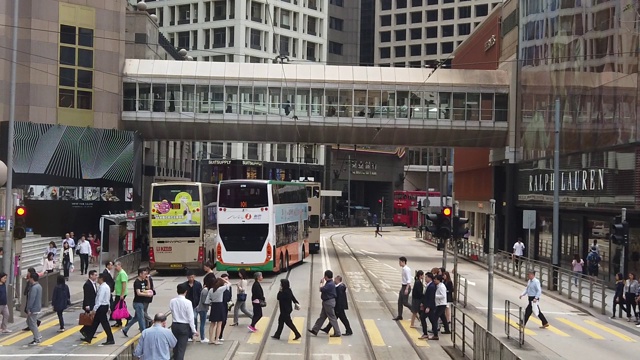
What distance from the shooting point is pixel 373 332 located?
20.6 meters

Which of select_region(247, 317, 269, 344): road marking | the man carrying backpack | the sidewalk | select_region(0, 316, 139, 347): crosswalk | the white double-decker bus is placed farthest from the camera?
the man carrying backpack

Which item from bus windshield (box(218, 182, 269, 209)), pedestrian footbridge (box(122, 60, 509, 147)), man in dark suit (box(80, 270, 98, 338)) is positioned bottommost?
man in dark suit (box(80, 270, 98, 338))

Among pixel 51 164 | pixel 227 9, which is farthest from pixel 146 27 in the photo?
pixel 227 9

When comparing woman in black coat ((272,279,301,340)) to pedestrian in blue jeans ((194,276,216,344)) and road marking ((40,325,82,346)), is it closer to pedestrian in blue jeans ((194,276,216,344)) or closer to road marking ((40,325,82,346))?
pedestrian in blue jeans ((194,276,216,344))

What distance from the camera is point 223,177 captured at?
8538 centimetres

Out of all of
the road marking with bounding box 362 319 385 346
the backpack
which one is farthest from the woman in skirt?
the backpack

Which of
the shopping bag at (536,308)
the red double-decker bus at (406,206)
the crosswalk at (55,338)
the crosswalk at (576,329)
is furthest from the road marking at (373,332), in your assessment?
the red double-decker bus at (406,206)

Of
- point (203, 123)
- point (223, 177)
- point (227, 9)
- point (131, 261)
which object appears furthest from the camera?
point (227, 9)

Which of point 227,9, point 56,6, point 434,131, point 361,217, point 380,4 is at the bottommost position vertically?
point 361,217

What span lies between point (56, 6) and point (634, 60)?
2908cm

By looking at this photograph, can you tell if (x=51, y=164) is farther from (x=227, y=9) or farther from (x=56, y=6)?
(x=227, y=9)

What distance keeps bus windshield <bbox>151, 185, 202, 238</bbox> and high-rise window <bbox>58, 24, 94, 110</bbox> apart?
12836mm

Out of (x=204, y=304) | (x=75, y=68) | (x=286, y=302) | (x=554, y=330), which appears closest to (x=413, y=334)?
(x=286, y=302)

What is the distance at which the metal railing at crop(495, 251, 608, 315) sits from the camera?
27.7m
